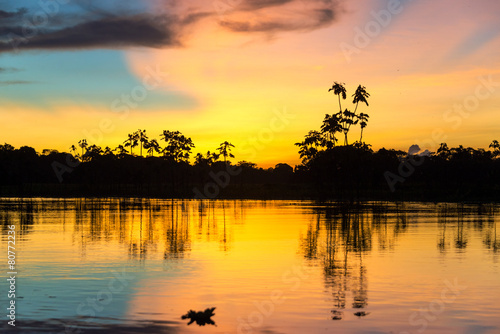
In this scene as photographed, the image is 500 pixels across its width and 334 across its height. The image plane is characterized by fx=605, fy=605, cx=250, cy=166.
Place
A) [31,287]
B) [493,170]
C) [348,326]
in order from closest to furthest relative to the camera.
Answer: [348,326] → [31,287] → [493,170]

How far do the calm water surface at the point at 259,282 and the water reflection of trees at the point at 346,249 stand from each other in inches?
2.6

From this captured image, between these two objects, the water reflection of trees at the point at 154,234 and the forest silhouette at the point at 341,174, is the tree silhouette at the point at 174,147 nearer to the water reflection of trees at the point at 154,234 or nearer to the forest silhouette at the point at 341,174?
the forest silhouette at the point at 341,174

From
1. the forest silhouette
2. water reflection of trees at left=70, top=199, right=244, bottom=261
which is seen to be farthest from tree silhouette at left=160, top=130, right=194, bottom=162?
water reflection of trees at left=70, top=199, right=244, bottom=261

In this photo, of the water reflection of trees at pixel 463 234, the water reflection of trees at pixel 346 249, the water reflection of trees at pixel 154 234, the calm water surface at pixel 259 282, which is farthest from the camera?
the water reflection of trees at pixel 463 234

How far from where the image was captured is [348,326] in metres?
15.7

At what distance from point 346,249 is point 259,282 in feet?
37.8

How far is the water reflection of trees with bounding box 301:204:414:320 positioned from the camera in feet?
65.1

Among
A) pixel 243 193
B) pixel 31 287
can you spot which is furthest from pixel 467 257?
pixel 243 193

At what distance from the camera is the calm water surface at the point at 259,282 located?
16141 millimetres

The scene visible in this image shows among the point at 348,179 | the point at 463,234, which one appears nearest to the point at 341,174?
the point at 348,179

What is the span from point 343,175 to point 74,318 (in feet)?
370

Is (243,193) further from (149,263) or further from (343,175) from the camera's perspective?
(149,263)

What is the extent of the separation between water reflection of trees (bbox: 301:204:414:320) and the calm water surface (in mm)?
66

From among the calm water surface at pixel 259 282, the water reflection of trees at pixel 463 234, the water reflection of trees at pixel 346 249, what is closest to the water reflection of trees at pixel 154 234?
the calm water surface at pixel 259 282
